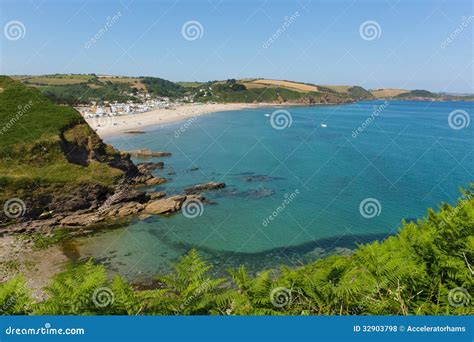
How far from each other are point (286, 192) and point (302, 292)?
→ 124ft

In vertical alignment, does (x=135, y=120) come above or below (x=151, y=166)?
above

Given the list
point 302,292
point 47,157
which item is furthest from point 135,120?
point 302,292

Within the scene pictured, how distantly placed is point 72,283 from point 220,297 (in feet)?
12.1

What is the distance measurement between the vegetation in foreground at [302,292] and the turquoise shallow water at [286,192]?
42.4 ft

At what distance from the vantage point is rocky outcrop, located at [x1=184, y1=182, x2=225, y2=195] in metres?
45.8

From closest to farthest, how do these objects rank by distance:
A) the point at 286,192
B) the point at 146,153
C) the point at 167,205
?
the point at 167,205, the point at 286,192, the point at 146,153

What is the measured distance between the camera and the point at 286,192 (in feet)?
153

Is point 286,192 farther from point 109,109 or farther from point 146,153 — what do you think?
point 109,109

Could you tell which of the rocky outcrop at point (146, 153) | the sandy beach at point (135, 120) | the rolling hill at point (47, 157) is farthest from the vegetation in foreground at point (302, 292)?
the sandy beach at point (135, 120)

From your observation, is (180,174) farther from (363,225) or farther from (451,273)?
(451,273)

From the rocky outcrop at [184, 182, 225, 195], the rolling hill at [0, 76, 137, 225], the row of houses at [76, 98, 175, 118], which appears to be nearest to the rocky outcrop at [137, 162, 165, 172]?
the rolling hill at [0, 76, 137, 225]

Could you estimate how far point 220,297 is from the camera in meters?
8.48

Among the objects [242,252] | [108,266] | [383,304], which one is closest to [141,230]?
[108,266]

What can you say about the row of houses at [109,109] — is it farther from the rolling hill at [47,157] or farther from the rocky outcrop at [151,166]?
the rolling hill at [47,157]
